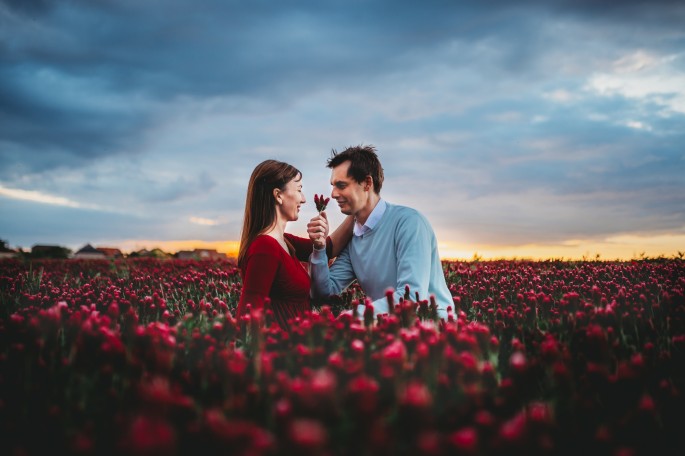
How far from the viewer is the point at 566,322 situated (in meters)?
4.62

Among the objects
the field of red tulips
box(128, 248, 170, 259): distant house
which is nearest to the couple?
the field of red tulips

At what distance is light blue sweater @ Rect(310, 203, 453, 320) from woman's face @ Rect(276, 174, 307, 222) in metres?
0.60

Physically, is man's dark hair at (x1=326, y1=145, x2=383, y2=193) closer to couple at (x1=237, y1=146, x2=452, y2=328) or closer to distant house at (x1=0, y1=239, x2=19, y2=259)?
couple at (x1=237, y1=146, x2=452, y2=328)

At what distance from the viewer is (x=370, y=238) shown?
20.0 feet

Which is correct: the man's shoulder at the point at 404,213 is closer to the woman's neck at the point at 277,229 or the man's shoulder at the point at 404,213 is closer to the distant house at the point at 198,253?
the woman's neck at the point at 277,229

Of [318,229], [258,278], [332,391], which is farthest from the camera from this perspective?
[318,229]

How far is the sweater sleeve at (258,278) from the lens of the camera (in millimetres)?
5162

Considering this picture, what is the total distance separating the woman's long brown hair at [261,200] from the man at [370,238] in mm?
630

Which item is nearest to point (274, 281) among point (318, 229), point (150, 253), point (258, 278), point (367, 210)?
point (258, 278)

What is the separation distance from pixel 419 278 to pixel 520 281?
367 centimetres

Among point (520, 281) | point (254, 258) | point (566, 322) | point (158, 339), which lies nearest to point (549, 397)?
point (566, 322)

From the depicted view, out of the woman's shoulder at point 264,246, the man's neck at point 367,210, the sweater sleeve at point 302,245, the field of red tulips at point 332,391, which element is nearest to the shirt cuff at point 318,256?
the woman's shoulder at point 264,246

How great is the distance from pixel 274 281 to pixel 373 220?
1.40 meters

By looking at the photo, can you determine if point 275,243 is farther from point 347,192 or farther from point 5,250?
point 5,250
